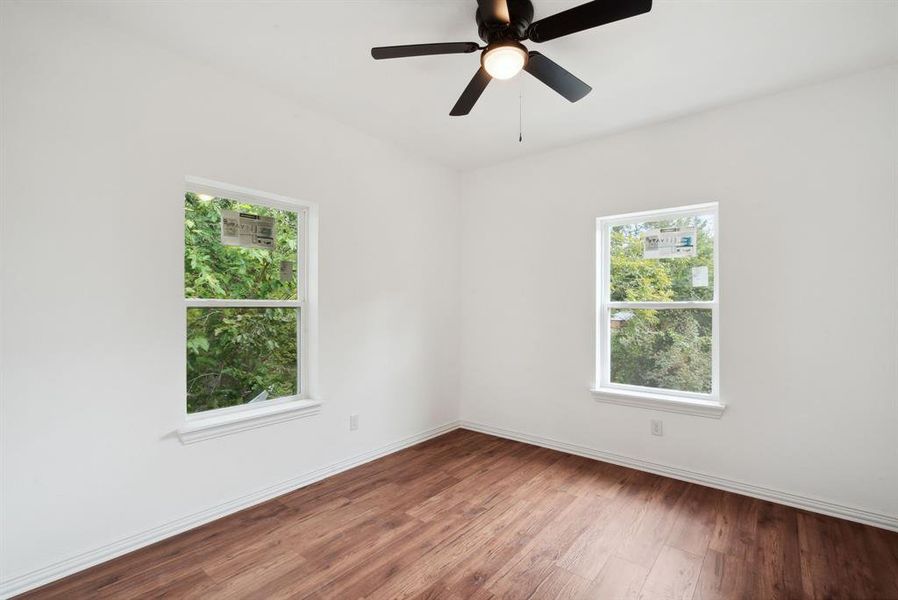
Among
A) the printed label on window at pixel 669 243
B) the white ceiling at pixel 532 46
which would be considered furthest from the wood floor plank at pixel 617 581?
the white ceiling at pixel 532 46

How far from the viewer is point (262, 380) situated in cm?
292

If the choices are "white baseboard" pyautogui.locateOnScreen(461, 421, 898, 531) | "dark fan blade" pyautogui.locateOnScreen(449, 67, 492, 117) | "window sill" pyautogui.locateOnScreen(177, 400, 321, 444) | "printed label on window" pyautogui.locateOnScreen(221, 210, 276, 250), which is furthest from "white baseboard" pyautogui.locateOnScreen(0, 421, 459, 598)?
"dark fan blade" pyautogui.locateOnScreen(449, 67, 492, 117)

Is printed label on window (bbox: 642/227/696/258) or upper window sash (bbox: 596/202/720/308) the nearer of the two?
upper window sash (bbox: 596/202/720/308)

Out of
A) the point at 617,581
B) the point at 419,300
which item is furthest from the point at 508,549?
the point at 419,300

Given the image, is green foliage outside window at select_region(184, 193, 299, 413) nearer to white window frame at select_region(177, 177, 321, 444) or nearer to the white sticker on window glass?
white window frame at select_region(177, 177, 321, 444)

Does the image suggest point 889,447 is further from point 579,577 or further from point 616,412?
point 579,577

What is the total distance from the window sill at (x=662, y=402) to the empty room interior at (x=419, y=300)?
2 cm

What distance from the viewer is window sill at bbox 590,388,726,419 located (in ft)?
9.80

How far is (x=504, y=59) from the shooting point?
6.38 feet

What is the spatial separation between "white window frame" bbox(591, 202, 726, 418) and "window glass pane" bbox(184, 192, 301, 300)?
2.47 m

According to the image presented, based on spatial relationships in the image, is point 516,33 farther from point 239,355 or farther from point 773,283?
point 239,355

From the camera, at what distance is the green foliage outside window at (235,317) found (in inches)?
101

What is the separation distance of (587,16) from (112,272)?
2525 mm

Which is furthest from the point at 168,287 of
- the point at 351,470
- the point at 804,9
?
the point at 804,9
